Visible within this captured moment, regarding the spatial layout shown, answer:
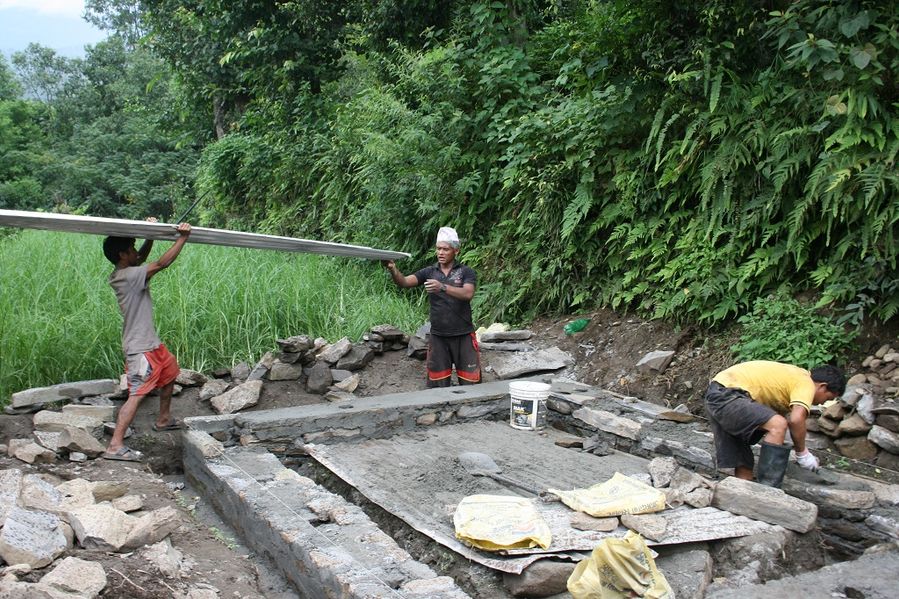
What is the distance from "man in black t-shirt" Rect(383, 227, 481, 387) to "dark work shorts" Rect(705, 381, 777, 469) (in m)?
2.55

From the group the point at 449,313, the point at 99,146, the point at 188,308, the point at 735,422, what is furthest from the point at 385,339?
the point at 99,146

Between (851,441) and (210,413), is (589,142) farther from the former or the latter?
(210,413)

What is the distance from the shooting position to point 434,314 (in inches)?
278

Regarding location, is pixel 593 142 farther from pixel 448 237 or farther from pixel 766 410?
pixel 766 410

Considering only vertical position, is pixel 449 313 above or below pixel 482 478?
above

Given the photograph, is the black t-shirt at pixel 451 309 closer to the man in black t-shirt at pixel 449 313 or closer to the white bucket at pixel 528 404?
the man in black t-shirt at pixel 449 313

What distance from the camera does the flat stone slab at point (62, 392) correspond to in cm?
637

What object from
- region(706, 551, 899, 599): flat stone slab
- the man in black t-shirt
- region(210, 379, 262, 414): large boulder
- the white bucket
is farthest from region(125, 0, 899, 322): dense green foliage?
region(210, 379, 262, 414): large boulder

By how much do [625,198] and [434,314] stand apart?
2471mm

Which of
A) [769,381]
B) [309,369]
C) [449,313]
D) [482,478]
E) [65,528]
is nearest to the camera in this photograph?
[65,528]

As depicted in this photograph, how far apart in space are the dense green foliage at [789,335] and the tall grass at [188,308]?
397 cm

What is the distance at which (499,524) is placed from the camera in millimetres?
3959

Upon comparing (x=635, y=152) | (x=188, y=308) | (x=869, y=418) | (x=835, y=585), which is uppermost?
(x=635, y=152)

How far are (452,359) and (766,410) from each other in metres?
3.20
